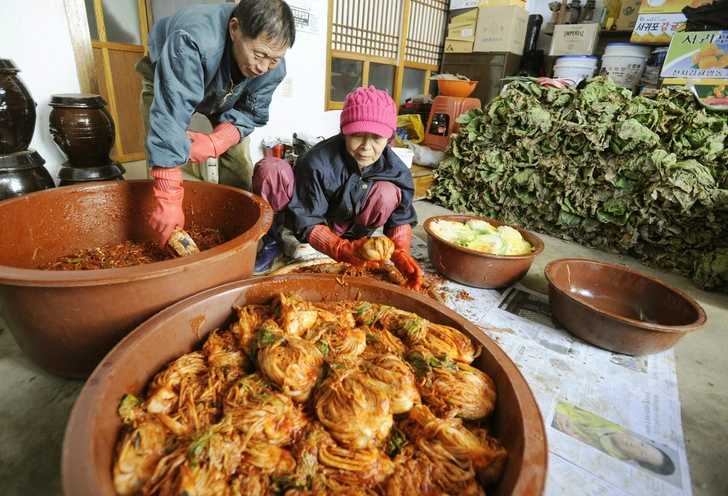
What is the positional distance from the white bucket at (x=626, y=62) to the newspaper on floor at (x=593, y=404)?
4.69 metres

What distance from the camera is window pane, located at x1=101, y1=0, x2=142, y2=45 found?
16.8 ft

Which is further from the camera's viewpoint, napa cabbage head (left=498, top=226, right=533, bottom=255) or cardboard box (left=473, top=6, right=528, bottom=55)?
cardboard box (left=473, top=6, right=528, bottom=55)

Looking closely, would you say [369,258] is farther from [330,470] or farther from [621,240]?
[621,240]

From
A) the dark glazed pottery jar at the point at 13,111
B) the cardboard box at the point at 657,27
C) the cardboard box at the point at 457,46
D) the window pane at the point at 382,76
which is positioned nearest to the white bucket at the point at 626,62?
the cardboard box at the point at 657,27

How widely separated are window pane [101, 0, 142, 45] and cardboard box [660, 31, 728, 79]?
7.19 m

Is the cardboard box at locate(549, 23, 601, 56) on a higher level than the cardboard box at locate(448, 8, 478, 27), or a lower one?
lower

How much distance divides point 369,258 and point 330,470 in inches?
41.4

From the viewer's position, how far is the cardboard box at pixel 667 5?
4609 millimetres

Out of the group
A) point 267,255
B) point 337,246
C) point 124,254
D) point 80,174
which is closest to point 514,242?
point 337,246

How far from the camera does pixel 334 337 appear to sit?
1.31m

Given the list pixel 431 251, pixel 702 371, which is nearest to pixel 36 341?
pixel 431 251

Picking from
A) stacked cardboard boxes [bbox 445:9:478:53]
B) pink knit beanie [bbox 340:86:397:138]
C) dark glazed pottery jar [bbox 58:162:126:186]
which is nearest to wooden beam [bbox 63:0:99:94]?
dark glazed pottery jar [bbox 58:162:126:186]

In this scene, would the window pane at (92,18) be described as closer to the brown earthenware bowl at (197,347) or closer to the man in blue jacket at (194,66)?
the man in blue jacket at (194,66)

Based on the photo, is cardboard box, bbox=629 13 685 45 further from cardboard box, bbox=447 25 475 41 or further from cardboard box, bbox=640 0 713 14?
cardboard box, bbox=447 25 475 41
